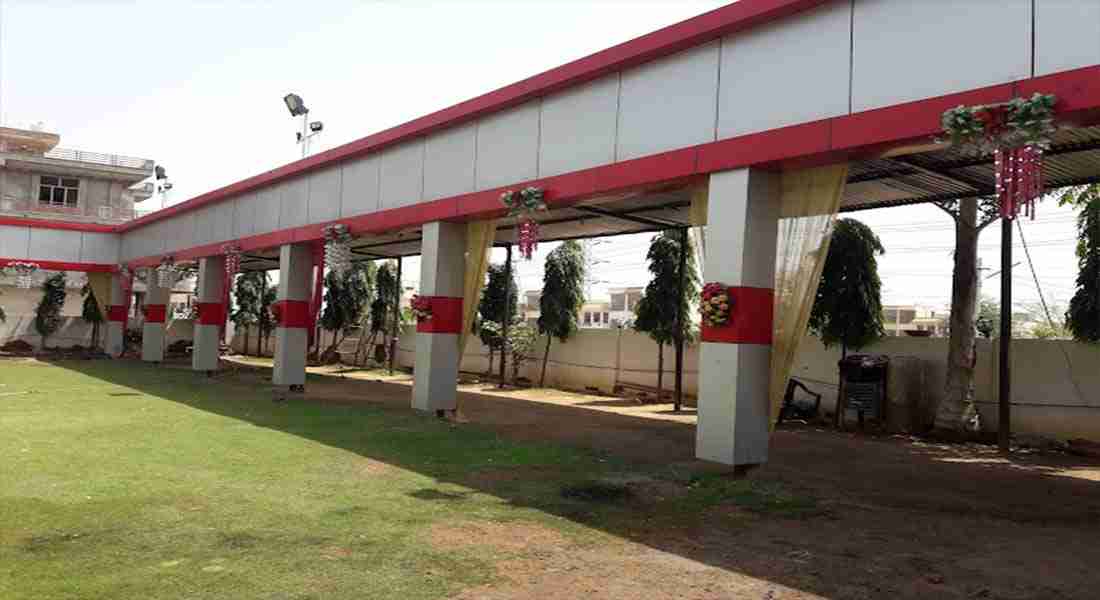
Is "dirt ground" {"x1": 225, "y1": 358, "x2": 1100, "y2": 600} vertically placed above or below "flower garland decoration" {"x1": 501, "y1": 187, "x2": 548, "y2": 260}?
below

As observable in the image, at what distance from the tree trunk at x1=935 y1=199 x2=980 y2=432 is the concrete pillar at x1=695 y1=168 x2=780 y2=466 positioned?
5.95m

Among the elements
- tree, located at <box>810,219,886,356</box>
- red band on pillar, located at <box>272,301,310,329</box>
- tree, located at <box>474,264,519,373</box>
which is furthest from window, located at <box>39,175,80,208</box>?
tree, located at <box>810,219,886,356</box>

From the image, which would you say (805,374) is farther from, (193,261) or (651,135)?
(193,261)

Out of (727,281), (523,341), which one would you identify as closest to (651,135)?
(727,281)

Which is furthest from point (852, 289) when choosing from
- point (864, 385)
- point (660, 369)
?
point (660, 369)

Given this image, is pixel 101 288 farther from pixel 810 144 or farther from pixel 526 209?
pixel 810 144

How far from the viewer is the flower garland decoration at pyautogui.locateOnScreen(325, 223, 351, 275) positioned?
14.6 meters

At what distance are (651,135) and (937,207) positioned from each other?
574 cm

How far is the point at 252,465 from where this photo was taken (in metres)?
7.41

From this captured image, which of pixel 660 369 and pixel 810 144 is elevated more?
pixel 810 144

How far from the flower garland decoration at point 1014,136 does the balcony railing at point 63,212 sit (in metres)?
39.1

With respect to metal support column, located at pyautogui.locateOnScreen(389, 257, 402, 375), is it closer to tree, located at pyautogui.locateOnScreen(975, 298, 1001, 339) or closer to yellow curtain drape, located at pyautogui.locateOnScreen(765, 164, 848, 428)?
yellow curtain drape, located at pyautogui.locateOnScreen(765, 164, 848, 428)

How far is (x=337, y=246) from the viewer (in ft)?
48.8

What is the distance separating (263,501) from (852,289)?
10811 millimetres
